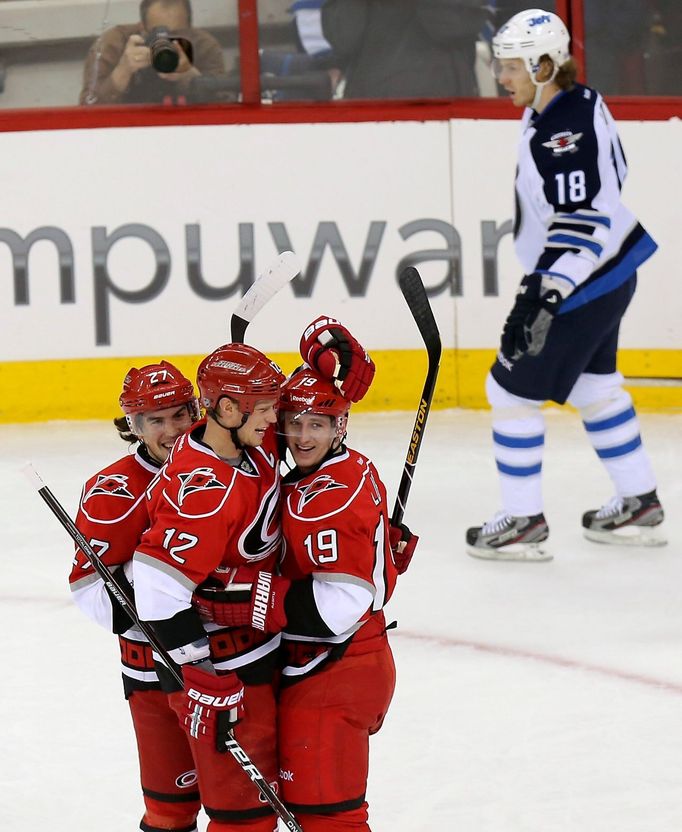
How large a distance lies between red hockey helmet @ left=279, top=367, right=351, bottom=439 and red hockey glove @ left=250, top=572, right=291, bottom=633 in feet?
0.69

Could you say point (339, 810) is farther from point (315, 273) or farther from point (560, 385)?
point (315, 273)

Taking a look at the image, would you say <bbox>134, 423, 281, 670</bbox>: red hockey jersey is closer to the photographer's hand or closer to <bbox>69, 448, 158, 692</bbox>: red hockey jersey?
<bbox>69, 448, 158, 692</bbox>: red hockey jersey

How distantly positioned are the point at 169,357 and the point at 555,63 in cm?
210

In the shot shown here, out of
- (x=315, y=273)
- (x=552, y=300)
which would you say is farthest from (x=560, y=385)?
(x=315, y=273)

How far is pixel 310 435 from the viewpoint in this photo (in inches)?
68.2

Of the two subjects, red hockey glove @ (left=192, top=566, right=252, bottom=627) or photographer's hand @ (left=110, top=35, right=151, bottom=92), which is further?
photographer's hand @ (left=110, top=35, right=151, bottom=92)

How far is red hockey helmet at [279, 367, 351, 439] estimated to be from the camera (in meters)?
1.73

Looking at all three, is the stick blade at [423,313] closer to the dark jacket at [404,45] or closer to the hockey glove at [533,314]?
the hockey glove at [533,314]

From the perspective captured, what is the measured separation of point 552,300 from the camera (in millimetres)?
3412

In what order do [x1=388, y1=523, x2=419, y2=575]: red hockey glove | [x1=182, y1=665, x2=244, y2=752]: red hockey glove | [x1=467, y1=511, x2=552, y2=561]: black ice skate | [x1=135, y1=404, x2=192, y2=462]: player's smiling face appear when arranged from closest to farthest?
[x1=182, y1=665, x2=244, y2=752]: red hockey glove → [x1=135, y1=404, x2=192, y2=462]: player's smiling face → [x1=388, y1=523, x2=419, y2=575]: red hockey glove → [x1=467, y1=511, x2=552, y2=561]: black ice skate

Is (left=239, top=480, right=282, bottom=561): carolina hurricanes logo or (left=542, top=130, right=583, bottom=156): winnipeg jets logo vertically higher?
(left=542, top=130, right=583, bottom=156): winnipeg jets logo

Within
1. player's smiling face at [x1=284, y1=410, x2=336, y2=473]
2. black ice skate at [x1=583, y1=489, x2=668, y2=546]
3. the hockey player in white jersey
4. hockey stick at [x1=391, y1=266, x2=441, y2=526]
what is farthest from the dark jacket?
player's smiling face at [x1=284, y1=410, x2=336, y2=473]

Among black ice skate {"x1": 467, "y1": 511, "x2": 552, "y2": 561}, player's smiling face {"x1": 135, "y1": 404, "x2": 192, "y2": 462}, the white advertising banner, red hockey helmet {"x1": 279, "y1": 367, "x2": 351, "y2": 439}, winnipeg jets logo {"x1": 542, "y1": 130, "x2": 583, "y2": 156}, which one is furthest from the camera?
the white advertising banner

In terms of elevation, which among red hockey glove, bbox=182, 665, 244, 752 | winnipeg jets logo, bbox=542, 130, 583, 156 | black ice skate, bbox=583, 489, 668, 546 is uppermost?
winnipeg jets logo, bbox=542, 130, 583, 156
